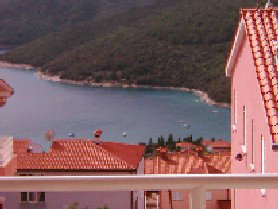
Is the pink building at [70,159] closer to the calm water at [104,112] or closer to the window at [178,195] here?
the window at [178,195]

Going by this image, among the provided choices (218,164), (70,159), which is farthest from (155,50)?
(70,159)

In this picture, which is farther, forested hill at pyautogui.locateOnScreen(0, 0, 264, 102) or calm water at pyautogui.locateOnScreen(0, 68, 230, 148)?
forested hill at pyautogui.locateOnScreen(0, 0, 264, 102)

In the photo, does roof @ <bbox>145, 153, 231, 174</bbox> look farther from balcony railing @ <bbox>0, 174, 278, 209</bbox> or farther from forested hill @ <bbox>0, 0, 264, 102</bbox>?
forested hill @ <bbox>0, 0, 264, 102</bbox>

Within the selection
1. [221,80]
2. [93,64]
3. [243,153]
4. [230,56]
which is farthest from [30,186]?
[93,64]

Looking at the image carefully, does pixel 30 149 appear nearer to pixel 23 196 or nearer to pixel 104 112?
pixel 23 196

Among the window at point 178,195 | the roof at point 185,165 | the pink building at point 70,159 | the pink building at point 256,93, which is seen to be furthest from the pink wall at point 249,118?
the roof at point 185,165

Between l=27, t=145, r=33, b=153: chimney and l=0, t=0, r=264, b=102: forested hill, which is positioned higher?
l=0, t=0, r=264, b=102: forested hill

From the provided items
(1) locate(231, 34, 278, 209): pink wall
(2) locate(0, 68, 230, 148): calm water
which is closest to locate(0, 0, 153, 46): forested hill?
(2) locate(0, 68, 230, 148): calm water

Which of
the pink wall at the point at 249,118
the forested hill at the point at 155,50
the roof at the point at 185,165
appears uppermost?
the forested hill at the point at 155,50
